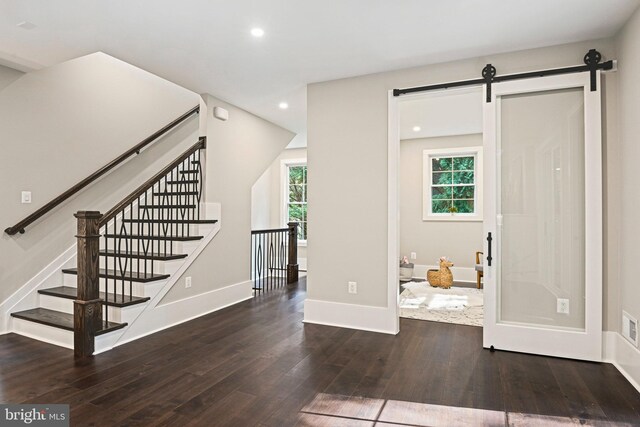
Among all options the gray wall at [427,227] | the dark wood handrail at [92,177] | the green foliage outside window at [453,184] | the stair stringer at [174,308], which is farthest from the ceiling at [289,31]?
the green foliage outside window at [453,184]

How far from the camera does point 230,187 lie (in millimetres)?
4785

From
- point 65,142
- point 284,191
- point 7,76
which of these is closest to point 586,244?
point 65,142

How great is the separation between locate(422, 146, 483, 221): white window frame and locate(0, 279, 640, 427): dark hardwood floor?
11.5ft

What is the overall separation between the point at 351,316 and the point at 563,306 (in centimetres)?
189

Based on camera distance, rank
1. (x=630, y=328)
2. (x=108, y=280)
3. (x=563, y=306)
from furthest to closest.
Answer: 1. (x=108, y=280)
2. (x=563, y=306)
3. (x=630, y=328)

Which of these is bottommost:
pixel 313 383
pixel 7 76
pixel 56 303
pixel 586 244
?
pixel 313 383

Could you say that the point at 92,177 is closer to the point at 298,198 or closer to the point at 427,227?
the point at 298,198

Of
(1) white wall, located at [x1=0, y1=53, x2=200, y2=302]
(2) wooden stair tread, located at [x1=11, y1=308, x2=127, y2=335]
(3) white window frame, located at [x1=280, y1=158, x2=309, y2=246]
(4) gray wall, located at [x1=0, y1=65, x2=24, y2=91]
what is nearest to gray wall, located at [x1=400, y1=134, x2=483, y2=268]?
(3) white window frame, located at [x1=280, y1=158, x2=309, y2=246]

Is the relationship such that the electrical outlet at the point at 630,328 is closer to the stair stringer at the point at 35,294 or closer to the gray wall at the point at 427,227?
the gray wall at the point at 427,227

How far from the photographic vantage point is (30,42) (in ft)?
10.2

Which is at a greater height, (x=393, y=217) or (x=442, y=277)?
(x=393, y=217)

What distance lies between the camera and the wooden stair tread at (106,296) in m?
3.27

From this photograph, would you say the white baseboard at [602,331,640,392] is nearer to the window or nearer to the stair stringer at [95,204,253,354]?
the stair stringer at [95,204,253,354]

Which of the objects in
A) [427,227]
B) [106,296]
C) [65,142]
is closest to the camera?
[106,296]
